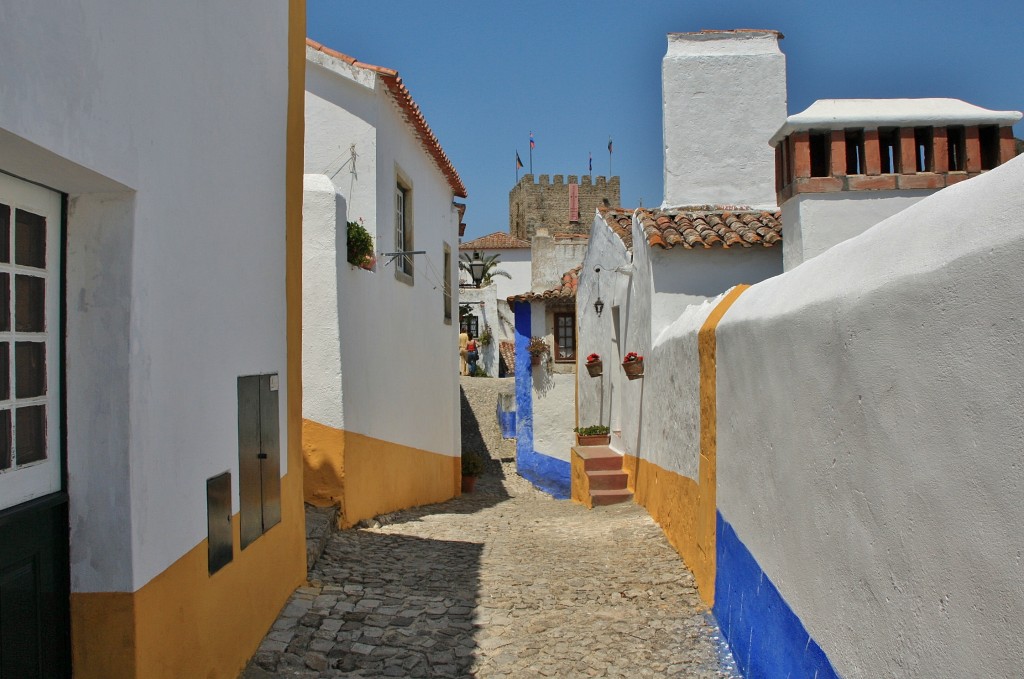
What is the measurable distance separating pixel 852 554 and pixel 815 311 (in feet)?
3.33

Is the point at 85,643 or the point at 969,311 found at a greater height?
the point at 969,311

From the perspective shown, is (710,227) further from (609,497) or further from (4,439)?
(4,439)

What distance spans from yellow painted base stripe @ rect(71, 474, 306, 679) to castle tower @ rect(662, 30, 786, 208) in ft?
22.3

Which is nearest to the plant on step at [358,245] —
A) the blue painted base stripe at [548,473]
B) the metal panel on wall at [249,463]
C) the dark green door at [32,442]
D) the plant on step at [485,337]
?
the metal panel on wall at [249,463]

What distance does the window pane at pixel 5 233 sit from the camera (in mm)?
2873

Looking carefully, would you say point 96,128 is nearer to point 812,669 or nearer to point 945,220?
point 945,220

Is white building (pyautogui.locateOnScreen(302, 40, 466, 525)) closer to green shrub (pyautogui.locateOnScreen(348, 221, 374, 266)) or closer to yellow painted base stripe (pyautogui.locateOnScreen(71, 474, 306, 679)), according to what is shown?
green shrub (pyautogui.locateOnScreen(348, 221, 374, 266))

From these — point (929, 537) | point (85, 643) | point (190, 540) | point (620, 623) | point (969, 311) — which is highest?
point (969, 311)

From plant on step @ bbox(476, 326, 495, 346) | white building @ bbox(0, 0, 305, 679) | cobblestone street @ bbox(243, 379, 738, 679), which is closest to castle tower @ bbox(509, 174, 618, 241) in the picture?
plant on step @ bbox(476, 326, 495, 346)

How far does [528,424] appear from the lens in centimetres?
1975

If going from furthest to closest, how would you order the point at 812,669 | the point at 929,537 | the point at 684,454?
the point at 684,454 < the point at 812,669 < the point at 929,537

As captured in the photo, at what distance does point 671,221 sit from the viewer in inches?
395

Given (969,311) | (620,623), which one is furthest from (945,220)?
(620,623)

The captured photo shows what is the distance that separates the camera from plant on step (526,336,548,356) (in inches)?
765
